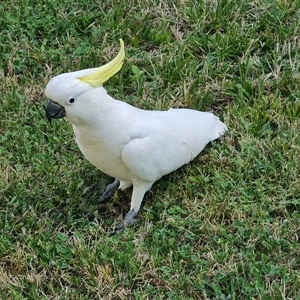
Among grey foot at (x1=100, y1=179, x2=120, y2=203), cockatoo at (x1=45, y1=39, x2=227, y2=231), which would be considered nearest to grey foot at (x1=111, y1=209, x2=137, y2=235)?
cockatoo at (x1=45, y1=39, x2=227, y2=231)

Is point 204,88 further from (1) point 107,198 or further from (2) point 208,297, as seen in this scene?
(2) point 208,297

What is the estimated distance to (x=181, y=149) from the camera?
2596mm

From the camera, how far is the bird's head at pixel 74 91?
86.8 inches

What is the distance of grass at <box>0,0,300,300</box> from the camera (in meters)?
2.38

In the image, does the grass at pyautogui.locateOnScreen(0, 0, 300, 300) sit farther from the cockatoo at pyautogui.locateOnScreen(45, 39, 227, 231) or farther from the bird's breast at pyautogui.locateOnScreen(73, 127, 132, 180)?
the bird's breast at pyautogui.locateOnScreen(73, 127, 132, 180)

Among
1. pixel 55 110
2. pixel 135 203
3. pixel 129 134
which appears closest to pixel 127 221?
pixel 135 203

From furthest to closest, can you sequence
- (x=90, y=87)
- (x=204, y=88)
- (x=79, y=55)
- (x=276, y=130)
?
(x=79, y=55), (x=204, y=88), (x=276, y=130), (x=90, y=87)

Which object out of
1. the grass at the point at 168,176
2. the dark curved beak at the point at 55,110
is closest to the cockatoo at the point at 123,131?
the dark curved beak at the point at 55,110

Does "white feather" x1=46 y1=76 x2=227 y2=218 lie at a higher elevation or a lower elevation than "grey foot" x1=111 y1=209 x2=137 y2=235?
higher

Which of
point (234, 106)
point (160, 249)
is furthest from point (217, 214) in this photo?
point (234, 106)

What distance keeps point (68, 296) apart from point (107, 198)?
48 cm

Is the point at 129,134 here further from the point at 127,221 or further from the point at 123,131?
the point at 127,221

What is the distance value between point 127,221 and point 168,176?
274 mm

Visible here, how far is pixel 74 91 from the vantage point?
2.21 metres
